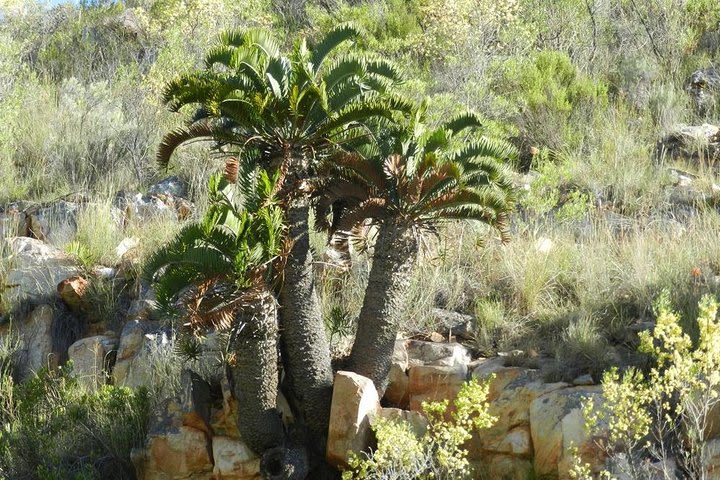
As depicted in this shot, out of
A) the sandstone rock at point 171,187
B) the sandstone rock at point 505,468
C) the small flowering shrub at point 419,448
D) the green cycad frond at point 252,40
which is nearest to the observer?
the small flowering shrub at point 419,448

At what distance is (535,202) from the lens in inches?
426

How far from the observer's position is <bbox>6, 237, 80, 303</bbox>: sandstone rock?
11227 mm

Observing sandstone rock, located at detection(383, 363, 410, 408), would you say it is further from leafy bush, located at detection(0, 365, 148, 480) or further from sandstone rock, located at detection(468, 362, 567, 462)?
leafy bush, located at detection(0, 365, 148, 480)

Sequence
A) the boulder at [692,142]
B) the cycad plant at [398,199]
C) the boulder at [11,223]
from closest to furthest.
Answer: the cycad plant at [398,199]
the boulder at [11,223]
the boulder at [692,142]

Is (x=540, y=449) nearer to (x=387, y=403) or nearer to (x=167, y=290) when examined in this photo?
(x=387, y=403)

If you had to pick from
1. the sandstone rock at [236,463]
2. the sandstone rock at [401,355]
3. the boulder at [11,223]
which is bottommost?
the boulder at [11,223]

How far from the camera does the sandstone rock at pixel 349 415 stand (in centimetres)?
754

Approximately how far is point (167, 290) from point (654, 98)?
9.67 meters

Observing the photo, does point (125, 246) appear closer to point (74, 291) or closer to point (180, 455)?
point (74, 291)

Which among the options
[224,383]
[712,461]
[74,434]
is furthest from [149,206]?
[712,461]

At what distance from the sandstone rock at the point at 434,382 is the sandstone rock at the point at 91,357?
3641mm

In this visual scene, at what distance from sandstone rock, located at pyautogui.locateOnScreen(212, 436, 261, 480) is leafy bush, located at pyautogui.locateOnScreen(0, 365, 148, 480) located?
1.10 metres

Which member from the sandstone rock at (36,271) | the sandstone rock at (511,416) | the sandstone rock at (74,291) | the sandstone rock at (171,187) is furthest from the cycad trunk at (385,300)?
the sandstone rock at (171,187)

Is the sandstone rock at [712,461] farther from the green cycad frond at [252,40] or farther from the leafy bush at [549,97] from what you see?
the leafy bush at [549,97]
